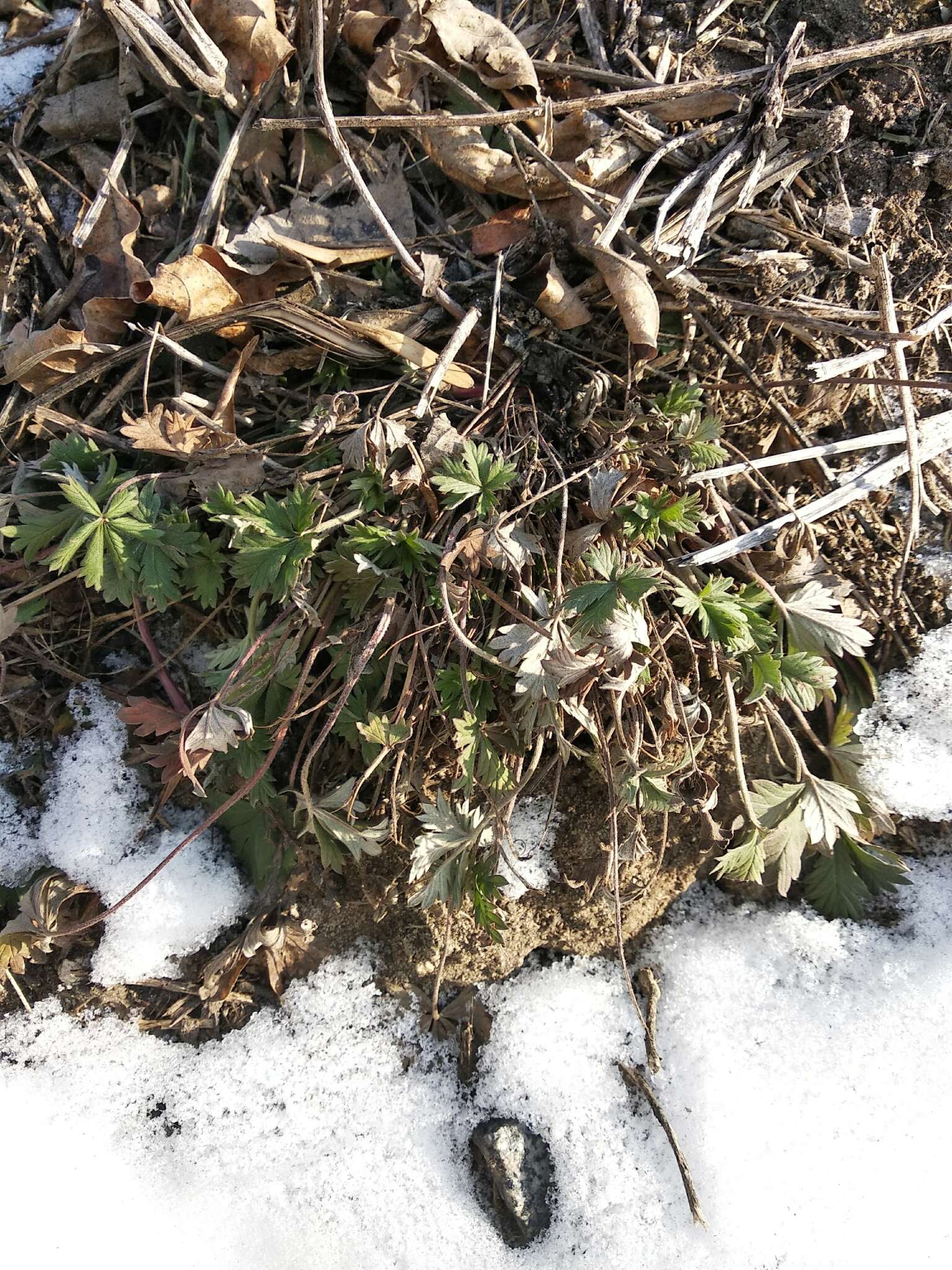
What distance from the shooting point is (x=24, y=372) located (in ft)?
7.00

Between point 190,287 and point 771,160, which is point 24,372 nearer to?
point 190,287

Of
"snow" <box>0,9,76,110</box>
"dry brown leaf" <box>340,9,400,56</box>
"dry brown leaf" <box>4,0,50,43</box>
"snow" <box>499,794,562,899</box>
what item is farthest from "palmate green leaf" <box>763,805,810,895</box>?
"dry brown leaf" <box>4,0,50,43</box>

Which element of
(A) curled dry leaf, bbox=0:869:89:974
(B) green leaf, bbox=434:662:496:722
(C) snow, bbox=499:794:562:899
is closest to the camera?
(B) green leaf, bbox=434:662:496:722

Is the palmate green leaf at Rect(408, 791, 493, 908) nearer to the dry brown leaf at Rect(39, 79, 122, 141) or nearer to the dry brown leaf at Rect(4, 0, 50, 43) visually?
the dry brown leaf at Rect(39, 79, 122, 141)

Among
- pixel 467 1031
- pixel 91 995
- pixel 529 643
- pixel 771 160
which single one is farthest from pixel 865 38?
pixel 91 995

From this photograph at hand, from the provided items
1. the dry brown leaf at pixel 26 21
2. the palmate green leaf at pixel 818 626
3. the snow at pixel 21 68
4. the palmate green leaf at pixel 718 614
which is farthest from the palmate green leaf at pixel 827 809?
the dry brown leaf at pixel 26 21

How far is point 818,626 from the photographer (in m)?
2.11

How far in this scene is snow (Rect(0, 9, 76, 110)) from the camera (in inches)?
93.4

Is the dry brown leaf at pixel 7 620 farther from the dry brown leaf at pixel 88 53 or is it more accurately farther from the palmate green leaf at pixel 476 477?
the dry brown leaf at pixel 88 53

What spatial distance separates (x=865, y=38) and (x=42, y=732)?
9.58 ft

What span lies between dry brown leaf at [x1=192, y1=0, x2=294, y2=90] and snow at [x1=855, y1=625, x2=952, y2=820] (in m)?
2.32

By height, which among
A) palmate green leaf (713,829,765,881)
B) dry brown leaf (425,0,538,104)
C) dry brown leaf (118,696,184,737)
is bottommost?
palmate green leaf (713,829,765,881)

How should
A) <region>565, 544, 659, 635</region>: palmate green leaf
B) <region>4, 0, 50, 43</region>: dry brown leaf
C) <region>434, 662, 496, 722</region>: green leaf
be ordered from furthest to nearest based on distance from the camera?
<region>4, 0, 50, 43</region>: dry brown leaf
<region>434, 662, 496, 722</region>: green leaf
<region>565, 544, 659, 635</region>: palmate green leaf

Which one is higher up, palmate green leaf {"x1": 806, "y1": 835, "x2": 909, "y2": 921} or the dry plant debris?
the dry plant debris
